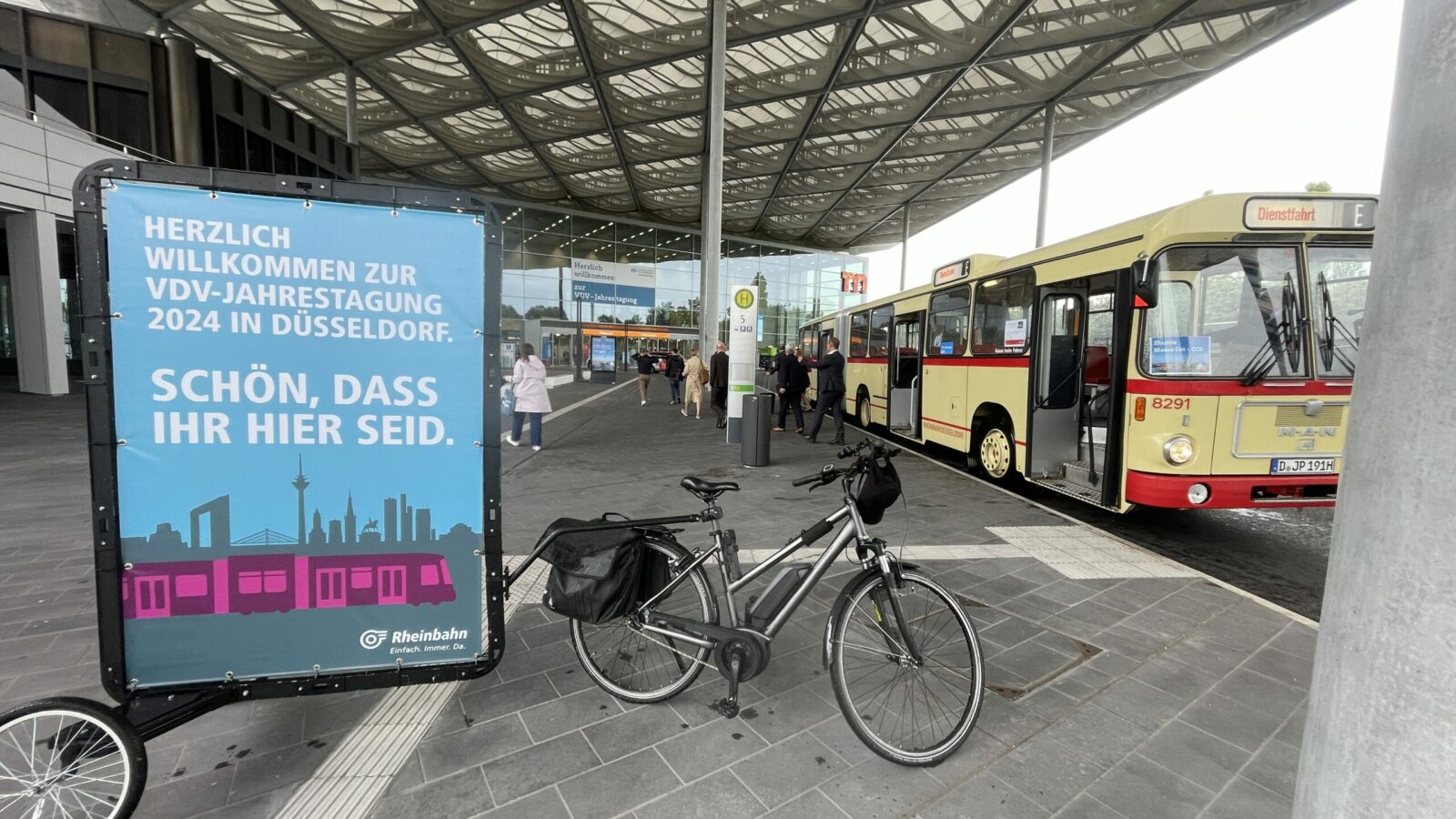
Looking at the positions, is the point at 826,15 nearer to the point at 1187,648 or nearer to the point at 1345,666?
the point at 1187,648

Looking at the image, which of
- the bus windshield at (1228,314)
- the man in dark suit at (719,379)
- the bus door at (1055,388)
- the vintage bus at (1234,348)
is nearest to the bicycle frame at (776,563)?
the vintage bus at (1234,348)

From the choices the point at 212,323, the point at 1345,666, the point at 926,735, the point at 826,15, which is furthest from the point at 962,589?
the point at 826,15

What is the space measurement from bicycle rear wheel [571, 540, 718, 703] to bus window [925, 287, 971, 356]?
23.7 ft

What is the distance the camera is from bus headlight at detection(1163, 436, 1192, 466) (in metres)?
5.06

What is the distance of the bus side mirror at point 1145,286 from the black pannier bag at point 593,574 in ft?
16.1

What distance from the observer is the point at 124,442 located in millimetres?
2037

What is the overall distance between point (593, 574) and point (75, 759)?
5.56 feet

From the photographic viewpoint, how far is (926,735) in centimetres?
266

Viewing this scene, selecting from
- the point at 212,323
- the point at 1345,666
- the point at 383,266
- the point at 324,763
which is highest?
the point at 383,266

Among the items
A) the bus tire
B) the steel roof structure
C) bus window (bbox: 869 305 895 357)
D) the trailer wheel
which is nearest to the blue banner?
the trailer wheel

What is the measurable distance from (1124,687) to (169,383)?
14.2 feet

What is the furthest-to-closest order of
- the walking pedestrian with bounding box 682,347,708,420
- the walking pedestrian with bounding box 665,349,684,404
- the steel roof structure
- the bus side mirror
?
the walking pedestrian with bounding box 665,349,684,404 → the steel roof structure → the walking pedestrian with bounding box 682,347,708,420 → the bus side mirror

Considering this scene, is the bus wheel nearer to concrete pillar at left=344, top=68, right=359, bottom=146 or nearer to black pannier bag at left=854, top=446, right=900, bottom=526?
black pannier bag at left=854, top=446, right=900, bottom=526

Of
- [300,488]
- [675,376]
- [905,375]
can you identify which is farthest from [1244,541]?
[675,376]
